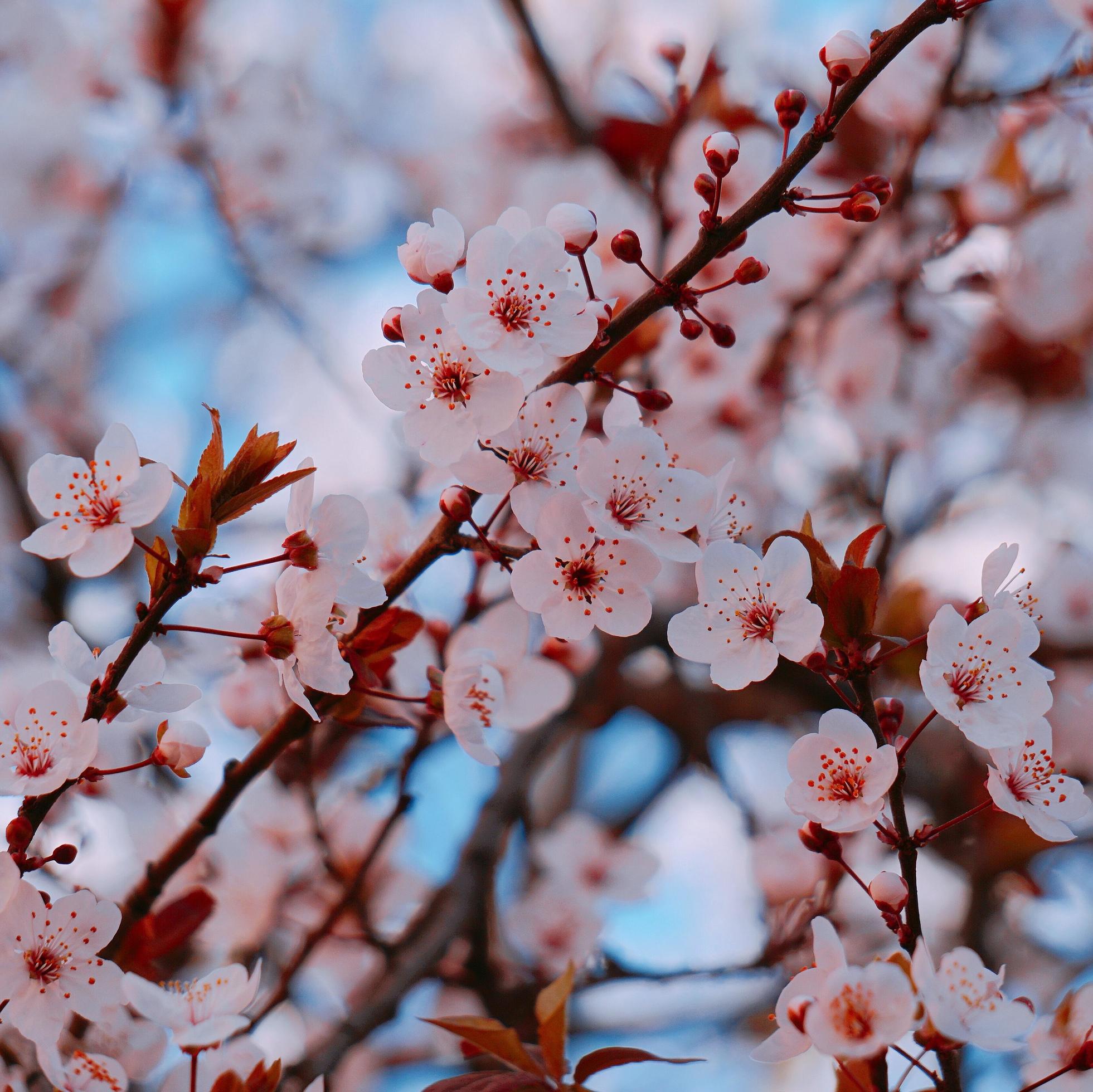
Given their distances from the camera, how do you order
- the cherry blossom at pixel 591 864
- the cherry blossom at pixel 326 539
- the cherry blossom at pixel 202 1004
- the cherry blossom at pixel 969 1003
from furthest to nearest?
the cherry blossom at pixel 591 864, the cherry blossom at pixel 326 539, the cherry blossom at pixel 202 1004, the cherry blossom at pixel 969 1003

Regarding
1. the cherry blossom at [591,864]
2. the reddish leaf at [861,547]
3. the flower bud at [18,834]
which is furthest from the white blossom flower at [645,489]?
the cherry blossom at [591,864]

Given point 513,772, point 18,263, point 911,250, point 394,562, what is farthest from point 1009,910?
point 18,263

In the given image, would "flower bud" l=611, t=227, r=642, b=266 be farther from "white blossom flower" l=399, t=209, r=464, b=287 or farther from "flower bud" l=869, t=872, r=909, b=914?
"flower bud" l=869, t=872, r=909, b=914

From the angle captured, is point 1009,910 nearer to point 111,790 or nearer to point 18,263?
point 111,790

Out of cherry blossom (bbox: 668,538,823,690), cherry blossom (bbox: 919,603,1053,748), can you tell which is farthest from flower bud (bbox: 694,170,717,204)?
cherry blossom (bbox: 919,603,1053,748)

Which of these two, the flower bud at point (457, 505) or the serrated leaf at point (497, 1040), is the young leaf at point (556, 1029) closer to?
the serrated leaf at point (497, 1040)

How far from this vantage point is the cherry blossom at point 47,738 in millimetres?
907

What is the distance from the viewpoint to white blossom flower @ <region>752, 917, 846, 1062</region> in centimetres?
81

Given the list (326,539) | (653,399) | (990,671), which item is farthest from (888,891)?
(326,539)

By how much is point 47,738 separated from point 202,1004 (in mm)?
277

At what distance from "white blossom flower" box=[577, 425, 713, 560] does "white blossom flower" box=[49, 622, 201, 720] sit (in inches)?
16.4

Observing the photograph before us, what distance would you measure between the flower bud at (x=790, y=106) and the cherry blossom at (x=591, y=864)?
1.90m

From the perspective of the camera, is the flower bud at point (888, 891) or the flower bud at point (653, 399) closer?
the flower bud at point (888, 891)

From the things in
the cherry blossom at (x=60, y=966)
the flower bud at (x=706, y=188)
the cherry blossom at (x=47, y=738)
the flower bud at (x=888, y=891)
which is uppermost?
the flower bud at (x=706, y=188)
